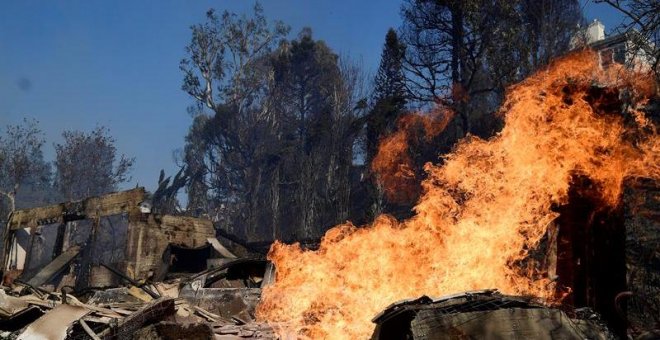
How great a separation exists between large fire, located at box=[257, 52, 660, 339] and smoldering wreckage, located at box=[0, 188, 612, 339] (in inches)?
43.6

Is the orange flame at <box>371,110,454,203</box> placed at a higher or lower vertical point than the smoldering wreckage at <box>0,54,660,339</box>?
higher

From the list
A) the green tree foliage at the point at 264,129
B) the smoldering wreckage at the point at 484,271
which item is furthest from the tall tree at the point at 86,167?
the smoldering wreckage at the point at 484,271

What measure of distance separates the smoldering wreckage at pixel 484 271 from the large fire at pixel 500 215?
2 centimetres

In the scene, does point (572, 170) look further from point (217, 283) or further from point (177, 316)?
point (217, 283)

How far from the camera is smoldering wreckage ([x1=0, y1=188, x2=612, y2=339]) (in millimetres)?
5438

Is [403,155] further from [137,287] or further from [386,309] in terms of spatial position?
[386,309]

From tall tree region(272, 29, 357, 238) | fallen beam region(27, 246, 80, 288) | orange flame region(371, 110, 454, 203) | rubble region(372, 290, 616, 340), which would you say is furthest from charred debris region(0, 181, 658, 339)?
tall tree region(272, 29, 357, 238)

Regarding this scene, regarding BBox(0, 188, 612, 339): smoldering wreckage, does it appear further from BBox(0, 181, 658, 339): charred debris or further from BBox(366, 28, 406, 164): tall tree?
BBox(366, 28, 406, 164): tall tree

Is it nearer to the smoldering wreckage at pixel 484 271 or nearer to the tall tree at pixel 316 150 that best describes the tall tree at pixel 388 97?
the tall tree at pixel 316 150

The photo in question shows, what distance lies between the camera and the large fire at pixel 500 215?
7.54m

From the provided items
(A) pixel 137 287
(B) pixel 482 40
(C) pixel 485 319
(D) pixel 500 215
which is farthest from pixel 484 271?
(B) pixel 482 40

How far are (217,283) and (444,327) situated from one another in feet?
23.0

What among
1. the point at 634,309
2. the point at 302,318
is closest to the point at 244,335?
the point at 302,318

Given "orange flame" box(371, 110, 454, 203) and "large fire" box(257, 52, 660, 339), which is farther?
"orange flame" box(371, 110, 454, 203)
